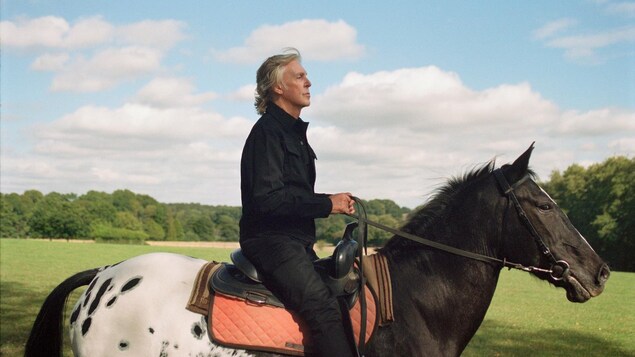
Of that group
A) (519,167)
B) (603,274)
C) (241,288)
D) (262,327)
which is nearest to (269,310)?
(262,327)

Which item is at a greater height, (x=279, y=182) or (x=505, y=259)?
(x=279, y=182)

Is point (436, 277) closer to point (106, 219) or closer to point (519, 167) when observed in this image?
point (519, 167)

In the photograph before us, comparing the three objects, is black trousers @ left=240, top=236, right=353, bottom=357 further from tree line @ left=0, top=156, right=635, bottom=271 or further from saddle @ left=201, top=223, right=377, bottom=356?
tree line @ left=0, top=156, right=635, bottom=271

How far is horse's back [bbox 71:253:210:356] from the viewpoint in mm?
4328

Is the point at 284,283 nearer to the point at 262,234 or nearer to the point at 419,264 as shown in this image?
the point at 262,234

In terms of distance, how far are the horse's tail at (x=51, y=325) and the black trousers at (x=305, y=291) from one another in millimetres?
2147

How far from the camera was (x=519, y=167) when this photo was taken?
4543 millimetres

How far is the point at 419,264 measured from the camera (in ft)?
15.5

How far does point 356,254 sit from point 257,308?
88cm

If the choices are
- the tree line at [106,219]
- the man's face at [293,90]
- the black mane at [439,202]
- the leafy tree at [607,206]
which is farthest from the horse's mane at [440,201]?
the tree line at [106,219]

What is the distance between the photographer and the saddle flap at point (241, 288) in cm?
427

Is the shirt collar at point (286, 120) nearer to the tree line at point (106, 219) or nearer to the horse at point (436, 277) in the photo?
the horse at point (436, 277)

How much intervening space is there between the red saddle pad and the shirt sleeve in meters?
0.78

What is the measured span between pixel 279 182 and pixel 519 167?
6.53 ft
